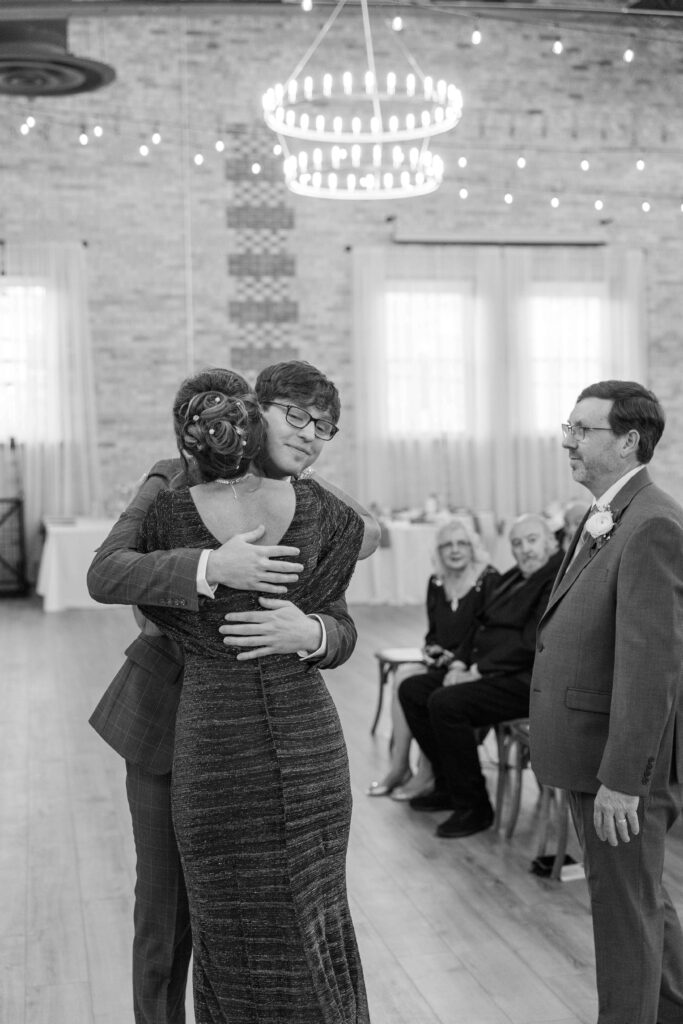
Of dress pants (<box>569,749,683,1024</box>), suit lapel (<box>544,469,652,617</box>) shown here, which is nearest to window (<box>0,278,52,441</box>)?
suit lapel (<box>544,469,652,617</box>)

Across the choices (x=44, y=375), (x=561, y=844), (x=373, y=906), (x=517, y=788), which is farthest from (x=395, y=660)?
(x=44, y=375)

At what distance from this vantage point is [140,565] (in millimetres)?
2160

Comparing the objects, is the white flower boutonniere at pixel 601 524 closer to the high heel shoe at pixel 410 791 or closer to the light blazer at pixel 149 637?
the light blazer at pixel 149 637

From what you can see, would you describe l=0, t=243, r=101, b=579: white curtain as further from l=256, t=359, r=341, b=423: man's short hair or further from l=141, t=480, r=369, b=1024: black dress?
l=141, t=480, r=369, b=1024: black dress

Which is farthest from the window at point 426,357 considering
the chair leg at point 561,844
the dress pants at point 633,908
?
the dress pants at point 633,908

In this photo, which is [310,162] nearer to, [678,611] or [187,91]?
[187,91]

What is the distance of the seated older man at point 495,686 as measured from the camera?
192 inches

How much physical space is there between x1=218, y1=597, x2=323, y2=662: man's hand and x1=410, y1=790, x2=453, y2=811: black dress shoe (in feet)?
10.4

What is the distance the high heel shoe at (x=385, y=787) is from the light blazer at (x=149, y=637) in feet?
9.72

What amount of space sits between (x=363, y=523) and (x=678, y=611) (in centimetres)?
75

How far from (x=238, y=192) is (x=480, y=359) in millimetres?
2989

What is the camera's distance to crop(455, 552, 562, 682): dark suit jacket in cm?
488

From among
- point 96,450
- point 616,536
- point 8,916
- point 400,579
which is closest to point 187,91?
point 96,450

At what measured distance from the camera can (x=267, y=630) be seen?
83.0 inches
